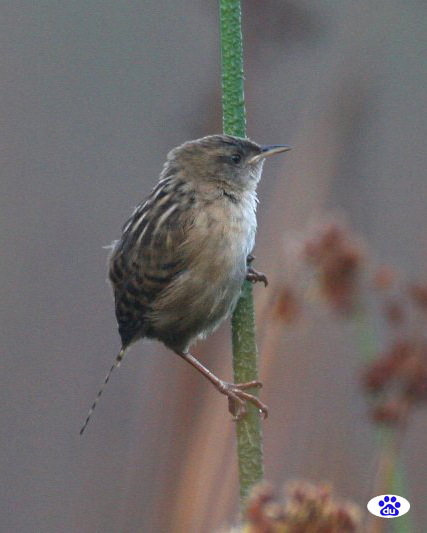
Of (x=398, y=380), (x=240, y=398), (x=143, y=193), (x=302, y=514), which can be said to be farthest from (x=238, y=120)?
(x=143, y=193)

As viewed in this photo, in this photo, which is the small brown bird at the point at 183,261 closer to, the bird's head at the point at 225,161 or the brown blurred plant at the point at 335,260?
the bird's head at the point at 225,161

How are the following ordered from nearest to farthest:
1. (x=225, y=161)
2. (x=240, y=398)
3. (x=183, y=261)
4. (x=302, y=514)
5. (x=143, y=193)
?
(x=302, y=514) < (x=240, y=398) < (x=183, y=261) < (x=225, y=161) < (x=143, y=193)

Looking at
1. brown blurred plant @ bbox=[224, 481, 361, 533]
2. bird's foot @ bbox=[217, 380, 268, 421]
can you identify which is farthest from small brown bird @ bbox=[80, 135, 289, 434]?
brown blurred plant @ bbox=[224, 481, 361, 533]

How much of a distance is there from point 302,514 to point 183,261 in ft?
6.51

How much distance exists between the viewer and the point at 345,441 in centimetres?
284

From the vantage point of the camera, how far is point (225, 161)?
3770mm

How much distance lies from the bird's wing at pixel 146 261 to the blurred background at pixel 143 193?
21 centimetres

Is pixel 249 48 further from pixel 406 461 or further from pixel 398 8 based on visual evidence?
pixel 406 461

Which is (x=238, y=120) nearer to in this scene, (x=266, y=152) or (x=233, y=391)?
(x=233, y=391)

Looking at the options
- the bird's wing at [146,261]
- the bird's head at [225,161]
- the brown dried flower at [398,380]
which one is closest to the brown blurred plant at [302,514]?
the brown dried flower at [398,380]

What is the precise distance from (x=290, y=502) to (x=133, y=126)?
563 centimetres

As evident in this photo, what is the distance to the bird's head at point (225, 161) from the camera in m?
3.72

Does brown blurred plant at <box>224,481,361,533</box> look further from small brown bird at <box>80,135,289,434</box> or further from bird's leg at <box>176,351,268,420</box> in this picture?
small brown bird at <box>80,135,289,434</box>

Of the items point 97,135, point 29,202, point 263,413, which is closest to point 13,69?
point 29,202
